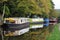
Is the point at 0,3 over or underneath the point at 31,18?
over

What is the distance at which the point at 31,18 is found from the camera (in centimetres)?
962

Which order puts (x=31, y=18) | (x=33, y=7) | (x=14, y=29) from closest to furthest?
(x=14, y=29), (x=33, y=7), (x=31, y=18)

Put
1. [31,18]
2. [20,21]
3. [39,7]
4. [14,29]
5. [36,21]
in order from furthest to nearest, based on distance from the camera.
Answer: [36,21]
[31,18]
[39,7]
[20,21]
[14,29]

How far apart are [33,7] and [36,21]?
274 cm

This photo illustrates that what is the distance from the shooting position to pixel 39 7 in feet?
28.5

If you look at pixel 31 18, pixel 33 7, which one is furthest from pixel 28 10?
pixel 31 18

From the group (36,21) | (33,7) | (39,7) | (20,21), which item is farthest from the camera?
(36,21)

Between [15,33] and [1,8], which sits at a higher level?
[1,8]

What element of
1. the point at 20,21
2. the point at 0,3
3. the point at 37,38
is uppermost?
the point at 0,3

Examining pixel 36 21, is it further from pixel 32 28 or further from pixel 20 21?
pixel 20 21

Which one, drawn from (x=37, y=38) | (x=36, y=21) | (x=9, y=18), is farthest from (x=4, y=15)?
(x=36, y=21)

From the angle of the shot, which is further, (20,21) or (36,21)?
(36,21)

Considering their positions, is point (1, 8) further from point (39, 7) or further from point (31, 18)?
point (31, 18)

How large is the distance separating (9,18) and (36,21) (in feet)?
12.1
